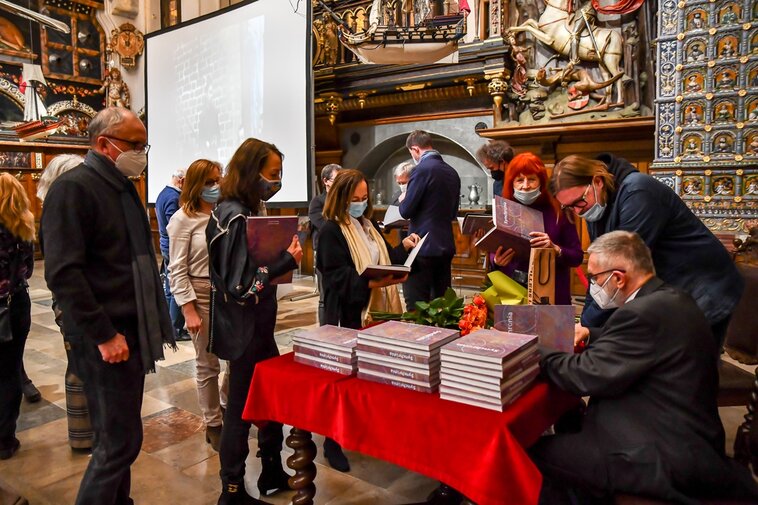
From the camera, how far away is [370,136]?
8.38 m

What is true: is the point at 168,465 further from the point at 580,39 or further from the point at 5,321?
the point at 580,39

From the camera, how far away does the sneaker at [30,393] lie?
3664 mm

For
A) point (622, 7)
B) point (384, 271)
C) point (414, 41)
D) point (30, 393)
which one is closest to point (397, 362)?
point (384, 271)

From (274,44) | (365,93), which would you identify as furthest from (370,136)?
(274,44)

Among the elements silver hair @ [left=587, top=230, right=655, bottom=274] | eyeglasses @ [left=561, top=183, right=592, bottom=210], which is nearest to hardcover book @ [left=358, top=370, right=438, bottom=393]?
silver hair @ [left=587, top=230, right=655, bottom=274]

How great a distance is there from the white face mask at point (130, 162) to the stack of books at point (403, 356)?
0.97 meters

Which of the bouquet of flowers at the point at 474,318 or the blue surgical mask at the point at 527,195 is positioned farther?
the blue surgical mask at the point at 527,195

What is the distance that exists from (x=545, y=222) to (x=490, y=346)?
4.59ft

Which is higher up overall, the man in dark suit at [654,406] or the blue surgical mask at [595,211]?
the blue surgical mask at [595,211]

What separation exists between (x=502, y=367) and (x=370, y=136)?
712 centimetres

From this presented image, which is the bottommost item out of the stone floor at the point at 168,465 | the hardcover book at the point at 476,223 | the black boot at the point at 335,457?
the stone floor at the point at 168,465

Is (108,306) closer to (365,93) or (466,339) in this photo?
(466,339)

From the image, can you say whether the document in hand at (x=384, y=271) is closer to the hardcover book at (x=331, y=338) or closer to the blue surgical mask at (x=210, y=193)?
the hardcover book at (x=331, y=338)

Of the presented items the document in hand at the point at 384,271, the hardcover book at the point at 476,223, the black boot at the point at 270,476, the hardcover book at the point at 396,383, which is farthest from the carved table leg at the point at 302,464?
the hardcover book at the point at 476,223
